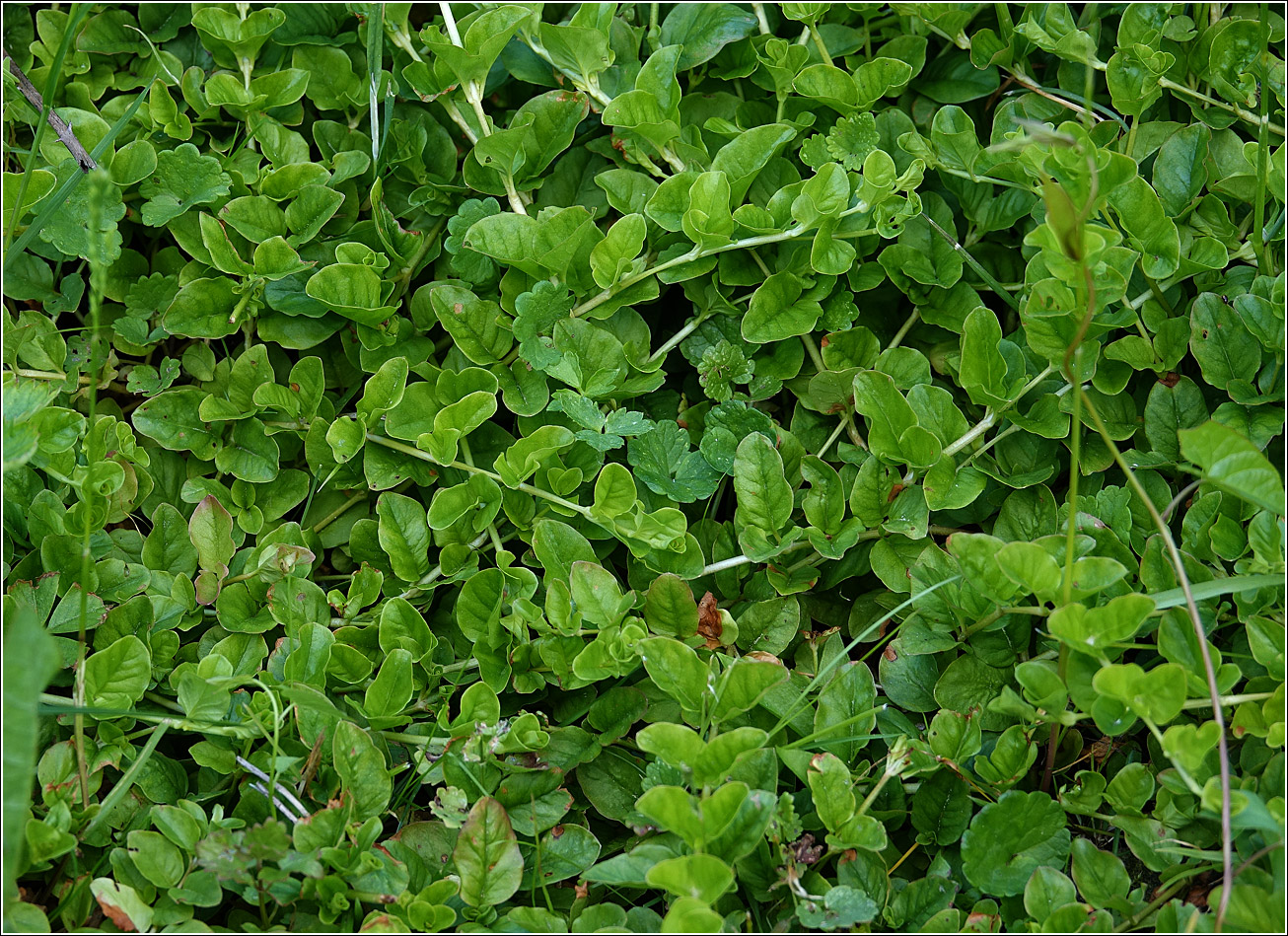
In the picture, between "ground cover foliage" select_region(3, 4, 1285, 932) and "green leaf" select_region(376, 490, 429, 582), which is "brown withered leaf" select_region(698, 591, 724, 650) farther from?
"green leaf" select_region(376, 490, 429, 582)

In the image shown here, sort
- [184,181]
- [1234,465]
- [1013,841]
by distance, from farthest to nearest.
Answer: [184,181] < [1013,841] < [1234,465]

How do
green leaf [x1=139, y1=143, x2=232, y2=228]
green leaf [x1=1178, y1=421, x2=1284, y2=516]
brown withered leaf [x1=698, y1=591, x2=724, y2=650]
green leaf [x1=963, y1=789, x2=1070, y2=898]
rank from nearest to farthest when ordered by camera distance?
green leaf [x1=1178, y1=421, x2=1284, y2=516]
green leaf [x1=963, y1=789, x2=1070, y2=898]
brown withered leaf [x1=698, y1=591, x2=724, y2=650]
green leaf [x1=139, y1=143, x2=232, y2=228]

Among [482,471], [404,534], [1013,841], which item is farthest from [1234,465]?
[404,534]

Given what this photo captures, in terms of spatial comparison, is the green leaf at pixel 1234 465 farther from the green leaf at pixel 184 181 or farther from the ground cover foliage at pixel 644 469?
the green leaf at pixel 184 181

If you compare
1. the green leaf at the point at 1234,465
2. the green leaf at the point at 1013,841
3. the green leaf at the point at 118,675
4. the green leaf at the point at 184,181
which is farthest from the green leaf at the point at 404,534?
the green leaf at the point at 1234,465

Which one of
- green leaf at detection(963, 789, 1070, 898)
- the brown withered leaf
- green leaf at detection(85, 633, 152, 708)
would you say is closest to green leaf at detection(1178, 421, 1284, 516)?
green leaf at detection(963, 789, 1070, 898)

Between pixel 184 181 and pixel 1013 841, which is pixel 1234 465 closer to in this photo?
pixel 1013 841

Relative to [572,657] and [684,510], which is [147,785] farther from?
[684,510]

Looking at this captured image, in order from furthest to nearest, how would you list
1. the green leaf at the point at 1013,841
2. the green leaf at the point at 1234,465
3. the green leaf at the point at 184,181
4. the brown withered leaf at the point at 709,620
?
the green leaf at the point at 184,181 → the brown withered leaf at the point at 709,620 → the green leaf at the point at 1013,841 → the green leaf at the point at 1234,465
